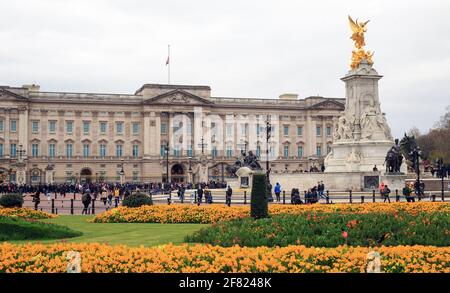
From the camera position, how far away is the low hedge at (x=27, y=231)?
18.1 metres

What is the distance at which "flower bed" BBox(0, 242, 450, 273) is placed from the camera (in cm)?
1120

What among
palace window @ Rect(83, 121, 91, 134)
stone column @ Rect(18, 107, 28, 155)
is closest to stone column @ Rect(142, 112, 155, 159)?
palace window @ Rect(83, 121, 91, 134)

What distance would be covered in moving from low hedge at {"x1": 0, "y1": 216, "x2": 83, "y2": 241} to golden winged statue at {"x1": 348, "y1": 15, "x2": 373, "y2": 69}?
3427cm

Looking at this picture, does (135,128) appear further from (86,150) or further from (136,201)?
(136,201)

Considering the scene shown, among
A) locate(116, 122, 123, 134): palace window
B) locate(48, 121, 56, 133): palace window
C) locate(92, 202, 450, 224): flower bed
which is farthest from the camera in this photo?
locate(116, 122, 123, 134): palace window

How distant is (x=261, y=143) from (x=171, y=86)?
721 inches

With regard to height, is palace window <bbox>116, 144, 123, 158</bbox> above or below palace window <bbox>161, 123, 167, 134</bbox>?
below

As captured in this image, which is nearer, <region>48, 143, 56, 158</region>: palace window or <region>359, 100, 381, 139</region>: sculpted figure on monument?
<region>359, 100, 381, 139</region>: sculpted figure on monument

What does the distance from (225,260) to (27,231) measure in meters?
9.26

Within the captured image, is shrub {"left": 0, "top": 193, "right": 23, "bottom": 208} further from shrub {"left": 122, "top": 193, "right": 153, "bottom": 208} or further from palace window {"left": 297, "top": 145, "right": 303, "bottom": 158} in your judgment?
palace window {"left": 297, "top": 145, "right": 303, "bottom": 158}

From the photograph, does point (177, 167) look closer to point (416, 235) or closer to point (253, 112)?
point (253, 112)

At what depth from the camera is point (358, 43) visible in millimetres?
48094

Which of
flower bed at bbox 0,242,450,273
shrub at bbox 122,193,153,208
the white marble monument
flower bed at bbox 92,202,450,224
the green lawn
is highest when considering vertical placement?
the white marble monument

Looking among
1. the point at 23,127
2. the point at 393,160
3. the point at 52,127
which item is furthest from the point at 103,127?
the point at 393,160
